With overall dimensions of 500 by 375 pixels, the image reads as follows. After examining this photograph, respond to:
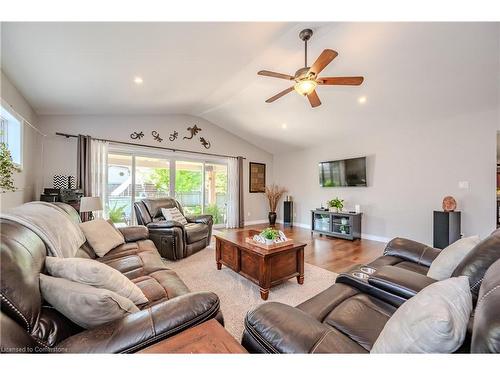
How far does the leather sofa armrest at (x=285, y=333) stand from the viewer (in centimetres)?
77

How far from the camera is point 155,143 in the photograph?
4773 mm

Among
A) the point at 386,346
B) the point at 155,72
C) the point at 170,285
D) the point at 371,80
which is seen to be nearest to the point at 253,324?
the point at 386,346

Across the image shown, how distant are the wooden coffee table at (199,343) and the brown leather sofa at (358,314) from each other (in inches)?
6.2

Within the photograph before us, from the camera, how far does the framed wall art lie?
643 cm

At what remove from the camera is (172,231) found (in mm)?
3043

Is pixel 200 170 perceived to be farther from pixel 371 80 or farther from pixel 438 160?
pixel 438 160

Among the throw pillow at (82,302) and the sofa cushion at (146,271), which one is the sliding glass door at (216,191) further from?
the throw pillow at (82,302)

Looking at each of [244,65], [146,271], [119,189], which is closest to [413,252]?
[146,271]

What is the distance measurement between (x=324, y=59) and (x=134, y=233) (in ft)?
9.50

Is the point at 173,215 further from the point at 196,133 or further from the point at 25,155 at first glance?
the point at 196,133

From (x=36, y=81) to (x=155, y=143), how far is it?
2.27m

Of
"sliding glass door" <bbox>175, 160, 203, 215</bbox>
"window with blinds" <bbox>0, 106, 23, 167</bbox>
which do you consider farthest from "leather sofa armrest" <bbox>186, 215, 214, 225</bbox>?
"window with blinds" <bbox>0, 106, 23, 167</bbox>

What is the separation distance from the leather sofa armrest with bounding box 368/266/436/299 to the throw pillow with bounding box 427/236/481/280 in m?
0.15

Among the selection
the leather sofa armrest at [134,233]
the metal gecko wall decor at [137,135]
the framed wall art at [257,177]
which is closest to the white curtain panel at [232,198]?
the framed wall art at [257,177]
